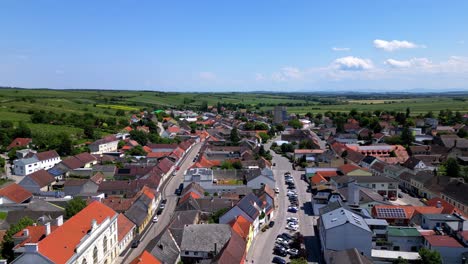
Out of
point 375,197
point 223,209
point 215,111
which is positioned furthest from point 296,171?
point 215,111

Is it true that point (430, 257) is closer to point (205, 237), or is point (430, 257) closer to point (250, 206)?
point (250, 206)

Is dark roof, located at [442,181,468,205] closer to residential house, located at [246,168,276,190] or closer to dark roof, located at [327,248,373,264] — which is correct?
residential house, located at [246,168,276,190]

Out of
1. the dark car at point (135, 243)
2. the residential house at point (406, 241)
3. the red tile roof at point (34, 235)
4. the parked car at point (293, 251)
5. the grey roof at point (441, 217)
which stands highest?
the red tile roof at point (34, 235)

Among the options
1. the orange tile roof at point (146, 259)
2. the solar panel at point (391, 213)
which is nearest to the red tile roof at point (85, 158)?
the orange tile roof at point (146, 259)

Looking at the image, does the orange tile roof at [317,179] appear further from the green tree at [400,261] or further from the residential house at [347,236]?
the green tree at [400,261]

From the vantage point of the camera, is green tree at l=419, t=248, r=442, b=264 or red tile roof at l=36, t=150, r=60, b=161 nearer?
green tree at l=419, t=248, r=442, b=264

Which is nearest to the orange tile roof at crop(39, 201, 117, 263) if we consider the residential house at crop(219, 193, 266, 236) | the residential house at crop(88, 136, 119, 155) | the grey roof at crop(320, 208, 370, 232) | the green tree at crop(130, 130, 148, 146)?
the residential house at crop(219, 193, 266, 236)

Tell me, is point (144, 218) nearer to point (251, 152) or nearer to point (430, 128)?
point (251, 152)
